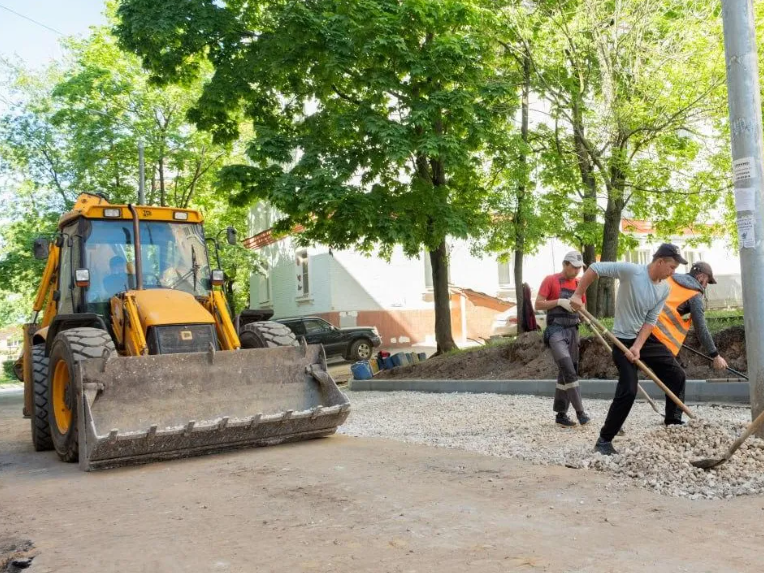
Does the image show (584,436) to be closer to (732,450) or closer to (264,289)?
(732,450)

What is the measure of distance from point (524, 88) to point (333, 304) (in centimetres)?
1378

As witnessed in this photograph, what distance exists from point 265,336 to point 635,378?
4313 mm

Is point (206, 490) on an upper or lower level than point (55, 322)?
lower

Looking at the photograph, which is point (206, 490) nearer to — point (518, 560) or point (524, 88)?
point (518, 560)

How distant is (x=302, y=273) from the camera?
3291cm

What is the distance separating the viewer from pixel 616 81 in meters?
16.6

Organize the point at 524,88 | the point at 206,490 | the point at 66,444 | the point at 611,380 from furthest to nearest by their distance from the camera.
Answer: the point at 524,88, the point at 611,380, the point at 66,444, the point at 206,490

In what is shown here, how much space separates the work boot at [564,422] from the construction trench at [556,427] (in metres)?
0.11

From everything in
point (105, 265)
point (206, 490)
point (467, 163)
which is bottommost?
point (206, 490)

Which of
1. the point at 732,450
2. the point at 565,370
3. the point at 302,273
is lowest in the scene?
the point at 732,450

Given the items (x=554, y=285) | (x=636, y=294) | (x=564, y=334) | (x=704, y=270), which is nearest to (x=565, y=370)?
(x=564, y=334)

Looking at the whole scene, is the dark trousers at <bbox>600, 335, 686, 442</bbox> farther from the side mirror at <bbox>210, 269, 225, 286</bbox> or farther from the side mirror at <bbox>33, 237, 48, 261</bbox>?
the side mirror at <bbox>33, 237, 48, 261</bbox>

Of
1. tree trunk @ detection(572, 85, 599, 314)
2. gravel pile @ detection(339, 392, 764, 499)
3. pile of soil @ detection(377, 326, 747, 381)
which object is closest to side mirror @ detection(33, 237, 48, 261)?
gravel pile @ detection(339, 392, 764, 499)

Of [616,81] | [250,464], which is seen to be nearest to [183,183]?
[616,81]
